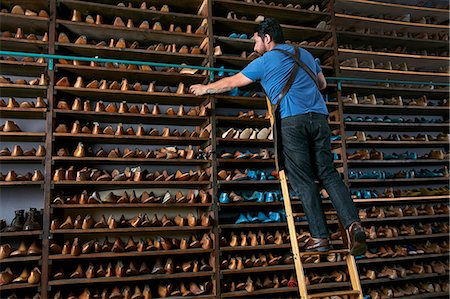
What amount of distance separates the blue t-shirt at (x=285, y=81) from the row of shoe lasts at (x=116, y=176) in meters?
1.21

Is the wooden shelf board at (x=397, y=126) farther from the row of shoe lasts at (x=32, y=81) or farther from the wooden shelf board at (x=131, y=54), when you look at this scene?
the row of shoe lasts at (x=32, y=81)

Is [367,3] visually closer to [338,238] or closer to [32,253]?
[338,238]

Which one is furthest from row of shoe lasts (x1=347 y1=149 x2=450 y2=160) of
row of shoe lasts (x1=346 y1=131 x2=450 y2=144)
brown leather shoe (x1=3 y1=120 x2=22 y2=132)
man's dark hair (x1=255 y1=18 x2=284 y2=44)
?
brown leather shoe (x1=3 y1=120 x2=22 y2=132)

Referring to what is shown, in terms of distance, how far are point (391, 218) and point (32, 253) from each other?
332cm

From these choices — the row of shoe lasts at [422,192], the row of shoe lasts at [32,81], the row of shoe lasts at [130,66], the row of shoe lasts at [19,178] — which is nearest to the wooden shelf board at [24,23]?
the row of shoe lasts at [130,66]

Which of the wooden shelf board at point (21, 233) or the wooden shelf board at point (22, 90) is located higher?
the wooden shelf board at point (22, 90)

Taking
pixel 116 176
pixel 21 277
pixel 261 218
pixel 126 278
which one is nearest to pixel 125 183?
pixel 116 176

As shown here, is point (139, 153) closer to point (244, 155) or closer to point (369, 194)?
point (244, 155)

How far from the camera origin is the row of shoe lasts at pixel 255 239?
3229 mm

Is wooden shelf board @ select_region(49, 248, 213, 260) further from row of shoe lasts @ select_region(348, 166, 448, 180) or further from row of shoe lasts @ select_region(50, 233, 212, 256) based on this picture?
row of shoe lasts @ select_region(348, 166, 448, 180)

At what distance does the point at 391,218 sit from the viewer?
3.76 meters

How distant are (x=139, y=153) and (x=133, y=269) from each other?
971 millimetres

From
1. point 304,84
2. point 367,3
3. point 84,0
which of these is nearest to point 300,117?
point 304,84

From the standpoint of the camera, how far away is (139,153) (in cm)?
323
